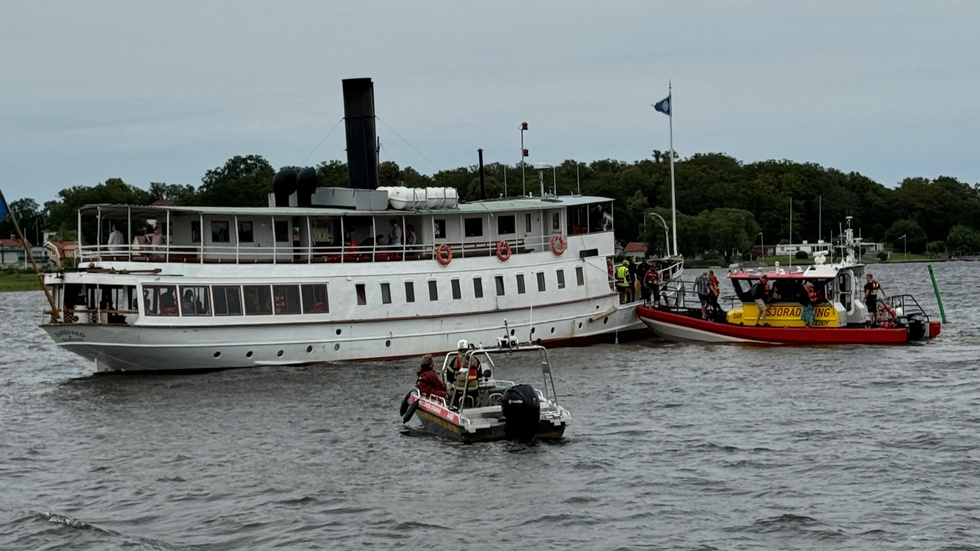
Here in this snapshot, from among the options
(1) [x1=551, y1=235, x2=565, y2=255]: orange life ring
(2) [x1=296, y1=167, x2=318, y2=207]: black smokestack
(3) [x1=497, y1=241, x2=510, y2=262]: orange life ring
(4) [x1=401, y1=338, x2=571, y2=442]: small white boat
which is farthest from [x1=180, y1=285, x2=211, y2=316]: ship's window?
(1) [x1=551, y1=235, x2=565, y2=255]: orange life ring

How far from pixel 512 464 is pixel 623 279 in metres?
23.9

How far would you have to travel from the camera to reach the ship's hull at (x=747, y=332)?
42312 millimetres

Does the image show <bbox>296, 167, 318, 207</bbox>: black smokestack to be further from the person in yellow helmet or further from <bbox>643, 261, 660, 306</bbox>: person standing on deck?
<bbox>643, 261, 660, 306</bbox>: person standing on deck


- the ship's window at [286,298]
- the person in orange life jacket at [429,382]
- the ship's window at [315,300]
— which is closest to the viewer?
the person in orange life jacket at [429,382]

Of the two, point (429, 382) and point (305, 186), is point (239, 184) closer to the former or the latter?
point (305, 186)

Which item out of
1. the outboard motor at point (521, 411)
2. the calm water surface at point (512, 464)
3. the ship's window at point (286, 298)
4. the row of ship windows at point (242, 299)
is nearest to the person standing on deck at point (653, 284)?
the calm water surface at point (512, 464)

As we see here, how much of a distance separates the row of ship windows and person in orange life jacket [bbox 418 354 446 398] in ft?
39.3

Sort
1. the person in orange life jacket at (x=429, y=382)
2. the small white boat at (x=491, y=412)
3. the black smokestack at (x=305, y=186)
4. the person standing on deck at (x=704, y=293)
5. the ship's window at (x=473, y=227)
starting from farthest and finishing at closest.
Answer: the person standing on deck at (x=704, y=293)
the ship's window at (x=473, y=227)
the black smokestack at (x=305, y=186)
the person in orange life jacket at (x=429, y=382)
the small white boat at (x=491, y=412)

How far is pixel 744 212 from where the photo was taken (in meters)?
147

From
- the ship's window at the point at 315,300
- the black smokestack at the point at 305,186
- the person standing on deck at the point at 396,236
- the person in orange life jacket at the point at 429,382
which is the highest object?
the black smokestack at the point at 305,186

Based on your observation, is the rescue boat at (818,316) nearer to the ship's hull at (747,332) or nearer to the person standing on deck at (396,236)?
the ship's hull at (747,332)

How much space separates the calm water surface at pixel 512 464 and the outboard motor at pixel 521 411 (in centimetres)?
46

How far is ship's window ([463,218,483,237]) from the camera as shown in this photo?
44812 millimetres

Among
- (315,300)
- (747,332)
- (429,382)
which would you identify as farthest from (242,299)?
(747,332)
